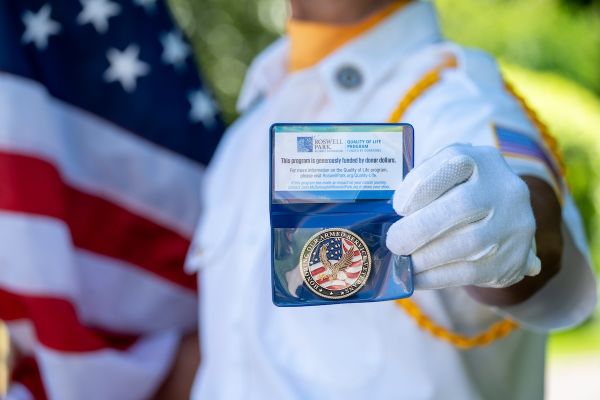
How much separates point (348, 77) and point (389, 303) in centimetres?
40

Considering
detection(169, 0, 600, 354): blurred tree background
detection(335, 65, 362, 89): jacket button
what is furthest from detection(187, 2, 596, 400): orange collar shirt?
detection(169, 0, 600, 354): blurred tree background

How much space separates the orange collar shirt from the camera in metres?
1.33

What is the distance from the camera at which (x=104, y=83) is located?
209 centimetres

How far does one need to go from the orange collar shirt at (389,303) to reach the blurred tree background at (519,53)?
3.64 metres

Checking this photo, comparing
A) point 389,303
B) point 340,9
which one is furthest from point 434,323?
point 340,9

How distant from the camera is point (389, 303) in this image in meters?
1.40

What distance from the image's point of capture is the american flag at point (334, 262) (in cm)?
104

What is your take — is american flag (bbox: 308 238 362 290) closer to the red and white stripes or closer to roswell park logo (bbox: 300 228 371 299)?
roswell park logo (bbox: 300 228 371 299)

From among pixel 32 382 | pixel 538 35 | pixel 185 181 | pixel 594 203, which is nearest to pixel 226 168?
pixel 185 181

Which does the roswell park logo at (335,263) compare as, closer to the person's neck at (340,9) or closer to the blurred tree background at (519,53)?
the person's neck at (340,9)

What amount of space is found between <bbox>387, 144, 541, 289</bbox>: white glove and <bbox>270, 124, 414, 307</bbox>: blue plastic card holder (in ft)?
0.10

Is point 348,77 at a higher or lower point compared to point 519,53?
lower

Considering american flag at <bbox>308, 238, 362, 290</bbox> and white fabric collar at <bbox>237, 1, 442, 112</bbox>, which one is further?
white fabric collar at <bbox>237, 1, 442, 112</bbox>

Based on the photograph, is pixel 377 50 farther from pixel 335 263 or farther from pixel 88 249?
pixel 88 249
